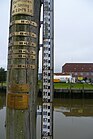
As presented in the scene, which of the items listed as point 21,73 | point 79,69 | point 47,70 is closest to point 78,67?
point 79,69

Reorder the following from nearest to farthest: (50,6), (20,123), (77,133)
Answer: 1. (20,123)
2. (50,6)
3. (77,133)

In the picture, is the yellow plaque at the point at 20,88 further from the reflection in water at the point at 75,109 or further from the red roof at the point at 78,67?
the red roof at the point at 78,67

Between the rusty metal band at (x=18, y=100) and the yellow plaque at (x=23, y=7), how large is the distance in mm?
890

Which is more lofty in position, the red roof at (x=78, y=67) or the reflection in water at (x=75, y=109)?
the red roof at (x=78, y=67)

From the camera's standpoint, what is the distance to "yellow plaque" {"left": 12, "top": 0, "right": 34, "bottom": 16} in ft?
8.21

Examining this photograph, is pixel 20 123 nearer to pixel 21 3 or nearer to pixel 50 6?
pixel 21 3

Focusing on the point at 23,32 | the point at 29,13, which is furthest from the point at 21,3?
the point at 23,32

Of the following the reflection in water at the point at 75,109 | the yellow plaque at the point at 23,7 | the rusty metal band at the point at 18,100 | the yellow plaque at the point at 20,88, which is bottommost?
the reflection in water at the point at 75,109

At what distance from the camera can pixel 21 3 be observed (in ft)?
8.20

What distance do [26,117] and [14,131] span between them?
0.65 ft

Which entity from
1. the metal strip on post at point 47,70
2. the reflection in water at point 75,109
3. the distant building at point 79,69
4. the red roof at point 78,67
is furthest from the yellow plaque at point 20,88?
the red roof at point 78,67

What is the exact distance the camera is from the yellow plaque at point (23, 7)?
8.21 feet

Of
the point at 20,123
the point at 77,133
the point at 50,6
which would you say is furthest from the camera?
the point at 77,133

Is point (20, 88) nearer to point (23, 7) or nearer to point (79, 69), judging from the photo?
point (23, 7)
